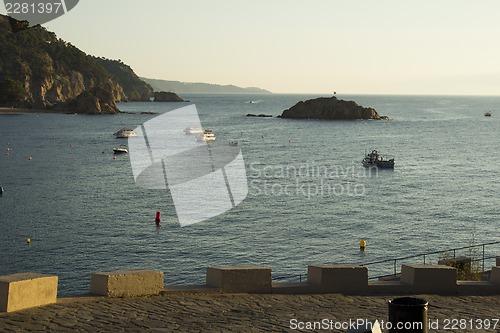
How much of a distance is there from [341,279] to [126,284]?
14.7ft

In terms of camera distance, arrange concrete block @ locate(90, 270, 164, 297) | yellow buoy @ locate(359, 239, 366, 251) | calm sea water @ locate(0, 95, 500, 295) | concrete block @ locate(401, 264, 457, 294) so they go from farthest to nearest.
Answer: yellow buoy @ locate(359, 239, 366, 251), calm sea water @ locate(0, 95, 500, 295), concrete block @ locate(401, 264, 457, 294), concrete block @ locate(90, 270, 164, 297)

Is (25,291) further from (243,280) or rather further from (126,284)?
(243,280)

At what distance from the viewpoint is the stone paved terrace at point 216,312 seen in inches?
531

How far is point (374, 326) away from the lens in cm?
814

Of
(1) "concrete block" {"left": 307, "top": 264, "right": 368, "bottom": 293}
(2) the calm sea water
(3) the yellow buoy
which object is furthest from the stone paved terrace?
(3) the yellow buoy

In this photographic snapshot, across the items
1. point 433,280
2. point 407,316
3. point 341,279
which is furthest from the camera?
point 433,280

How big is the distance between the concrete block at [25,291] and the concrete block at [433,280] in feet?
24.5

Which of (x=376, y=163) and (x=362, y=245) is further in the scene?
(x=376, y=163)

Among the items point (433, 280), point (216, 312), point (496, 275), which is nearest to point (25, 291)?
point (216, 312)

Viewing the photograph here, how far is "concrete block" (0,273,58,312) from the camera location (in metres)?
14.2

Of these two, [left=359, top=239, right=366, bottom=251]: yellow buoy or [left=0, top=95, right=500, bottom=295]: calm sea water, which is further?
[left=359, top=239, right=366, bottom=251]: yellow buoy

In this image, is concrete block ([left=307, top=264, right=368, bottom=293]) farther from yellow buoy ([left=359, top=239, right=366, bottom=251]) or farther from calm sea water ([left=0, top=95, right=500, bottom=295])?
yellow buoy ([left=359, top=239, right=366, bottom=251])

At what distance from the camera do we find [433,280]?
17.0 metres

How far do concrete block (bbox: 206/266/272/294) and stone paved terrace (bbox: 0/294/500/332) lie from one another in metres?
0.25
